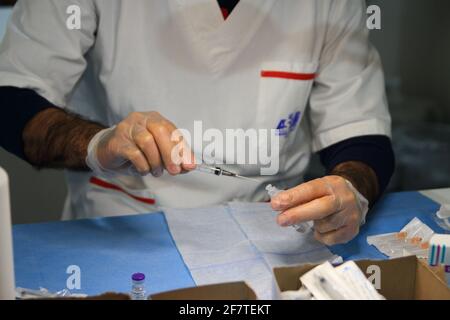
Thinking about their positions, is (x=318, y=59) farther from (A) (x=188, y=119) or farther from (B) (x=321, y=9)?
(A) (x=188, y=119)

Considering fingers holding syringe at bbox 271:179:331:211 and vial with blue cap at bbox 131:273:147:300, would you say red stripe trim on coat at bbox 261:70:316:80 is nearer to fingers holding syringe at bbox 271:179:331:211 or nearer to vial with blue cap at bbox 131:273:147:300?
fingers holding syringe at bbox 271:179:331:211

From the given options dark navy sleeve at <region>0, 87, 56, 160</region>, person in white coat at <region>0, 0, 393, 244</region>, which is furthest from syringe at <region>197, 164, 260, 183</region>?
dark navy sleeve at <region>0, 87, 56, 160</region>

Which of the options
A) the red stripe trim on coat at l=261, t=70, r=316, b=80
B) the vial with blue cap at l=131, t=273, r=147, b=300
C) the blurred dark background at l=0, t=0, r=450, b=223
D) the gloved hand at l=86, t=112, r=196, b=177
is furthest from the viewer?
the blurred dark background at l=0, t=0, r=450, b=223

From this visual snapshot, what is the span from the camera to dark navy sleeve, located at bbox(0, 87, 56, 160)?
1.32 meters

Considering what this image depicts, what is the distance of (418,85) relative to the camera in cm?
272

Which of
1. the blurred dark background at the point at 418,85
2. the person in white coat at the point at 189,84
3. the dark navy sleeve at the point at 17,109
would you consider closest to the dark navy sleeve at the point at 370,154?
the person in white coat at the point at 189,84

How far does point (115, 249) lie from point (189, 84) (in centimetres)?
41

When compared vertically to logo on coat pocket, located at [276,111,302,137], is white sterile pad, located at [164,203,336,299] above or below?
below

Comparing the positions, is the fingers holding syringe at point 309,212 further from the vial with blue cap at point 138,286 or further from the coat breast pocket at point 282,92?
the coat breast pocket at point 282,92

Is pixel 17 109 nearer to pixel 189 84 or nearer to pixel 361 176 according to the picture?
pixel 189 84

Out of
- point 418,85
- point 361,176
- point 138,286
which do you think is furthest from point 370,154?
point 418,85

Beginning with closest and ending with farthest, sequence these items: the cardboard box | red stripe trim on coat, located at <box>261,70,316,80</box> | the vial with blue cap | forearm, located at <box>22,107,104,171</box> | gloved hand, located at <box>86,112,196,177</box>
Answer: the cardboard box < the vial with blue cap < gloved hand, located at <box>86,112,196,177</box> < forearm, located at <box>22,107,104,171</box> < red stripe trim on coat, located at <box>261,70,316,80</box>

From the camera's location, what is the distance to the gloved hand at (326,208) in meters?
1.07
